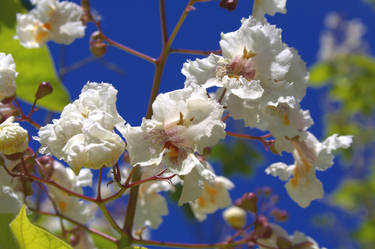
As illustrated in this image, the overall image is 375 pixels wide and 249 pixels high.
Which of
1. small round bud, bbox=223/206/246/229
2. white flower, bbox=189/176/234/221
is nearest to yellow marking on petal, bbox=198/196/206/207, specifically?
white flower, bbox=189/176/234/221

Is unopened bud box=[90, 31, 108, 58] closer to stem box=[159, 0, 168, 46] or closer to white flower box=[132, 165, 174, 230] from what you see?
stem box=[159, 0, 168, 46]

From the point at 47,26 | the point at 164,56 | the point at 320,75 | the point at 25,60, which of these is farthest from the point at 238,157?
the point at 164,56

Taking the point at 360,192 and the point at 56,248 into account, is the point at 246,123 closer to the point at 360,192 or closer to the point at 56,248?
the point at 56,248

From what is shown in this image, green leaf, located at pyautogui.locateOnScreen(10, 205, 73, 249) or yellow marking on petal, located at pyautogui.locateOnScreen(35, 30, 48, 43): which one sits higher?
yellow marking on petal, located at pyautogui.locateOnScreen(35, 30, 48, 43)

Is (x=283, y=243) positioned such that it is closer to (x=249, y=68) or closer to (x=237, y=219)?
(x=237, y=219)

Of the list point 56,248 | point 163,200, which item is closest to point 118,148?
point 56,248
